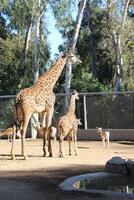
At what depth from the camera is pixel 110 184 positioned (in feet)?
34.9

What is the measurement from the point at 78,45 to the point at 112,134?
1865 centimetres

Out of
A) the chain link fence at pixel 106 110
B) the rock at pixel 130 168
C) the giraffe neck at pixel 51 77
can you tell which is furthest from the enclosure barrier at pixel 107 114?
the rock at pixel 130 168

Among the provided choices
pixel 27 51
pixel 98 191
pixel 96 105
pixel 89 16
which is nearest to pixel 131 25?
pixel 89 16

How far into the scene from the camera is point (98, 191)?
9.57 metres

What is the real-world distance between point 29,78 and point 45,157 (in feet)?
63.9

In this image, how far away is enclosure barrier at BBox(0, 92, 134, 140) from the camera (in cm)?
2445

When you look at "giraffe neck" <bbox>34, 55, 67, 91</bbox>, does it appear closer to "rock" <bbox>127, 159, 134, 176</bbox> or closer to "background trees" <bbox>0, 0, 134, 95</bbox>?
"rock" <bbox>127, 159, 134, 176</bbox>

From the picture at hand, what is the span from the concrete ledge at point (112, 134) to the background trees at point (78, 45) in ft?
16.5

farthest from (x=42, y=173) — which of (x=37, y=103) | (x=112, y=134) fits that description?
(x=112, y=134)

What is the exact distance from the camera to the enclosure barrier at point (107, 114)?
24.5m

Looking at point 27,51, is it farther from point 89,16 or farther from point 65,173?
point 65,173

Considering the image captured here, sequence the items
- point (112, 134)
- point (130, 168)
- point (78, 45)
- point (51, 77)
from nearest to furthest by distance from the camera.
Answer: point (130, 168) → point (51, 77) → point (112, 134) → point (78, 45)

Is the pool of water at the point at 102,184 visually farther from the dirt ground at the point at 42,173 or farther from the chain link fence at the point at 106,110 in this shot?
the chain link fence at the point at 106,110

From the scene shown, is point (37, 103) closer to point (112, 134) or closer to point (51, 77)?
point (51, 77)
